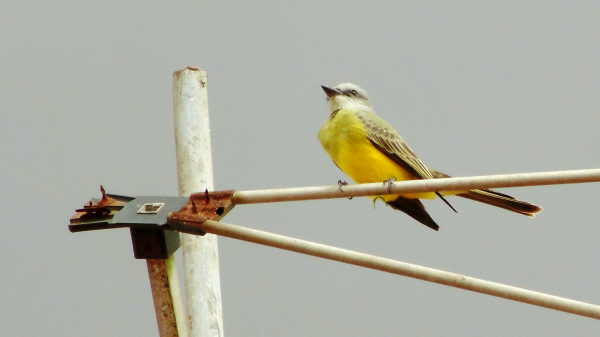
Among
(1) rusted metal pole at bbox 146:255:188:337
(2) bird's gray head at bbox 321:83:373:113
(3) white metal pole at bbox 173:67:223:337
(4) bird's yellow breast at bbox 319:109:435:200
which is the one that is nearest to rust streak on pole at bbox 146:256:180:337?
(1) rusted metal pole at bbox 146:255:188:337

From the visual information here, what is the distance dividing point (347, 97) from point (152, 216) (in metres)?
1.94

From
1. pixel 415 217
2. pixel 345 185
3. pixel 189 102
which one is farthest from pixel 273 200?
pixel 415 217

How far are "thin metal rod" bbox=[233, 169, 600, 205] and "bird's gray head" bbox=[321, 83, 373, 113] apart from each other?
1.55 m

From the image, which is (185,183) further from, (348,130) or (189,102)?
(348,130)

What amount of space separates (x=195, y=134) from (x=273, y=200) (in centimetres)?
76

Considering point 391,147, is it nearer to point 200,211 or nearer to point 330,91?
point 330,91

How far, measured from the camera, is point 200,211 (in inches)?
99.5

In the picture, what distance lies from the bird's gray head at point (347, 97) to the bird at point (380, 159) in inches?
7.0

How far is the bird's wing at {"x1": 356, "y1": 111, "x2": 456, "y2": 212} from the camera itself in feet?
11.9

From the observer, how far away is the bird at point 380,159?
140 inches

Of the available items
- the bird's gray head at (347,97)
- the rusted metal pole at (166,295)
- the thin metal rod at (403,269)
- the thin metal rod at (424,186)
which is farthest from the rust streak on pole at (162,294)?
the bird's gray head at (347,97)

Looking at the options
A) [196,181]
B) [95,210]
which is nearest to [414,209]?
[196,181]

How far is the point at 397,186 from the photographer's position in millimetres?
2318

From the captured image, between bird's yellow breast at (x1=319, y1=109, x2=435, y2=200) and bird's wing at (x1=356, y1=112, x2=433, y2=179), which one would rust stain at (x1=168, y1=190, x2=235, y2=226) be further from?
bird's wing at (x1=356, y1=112, x2=433, y2=179)
